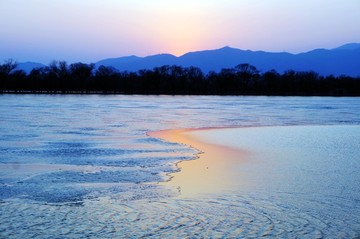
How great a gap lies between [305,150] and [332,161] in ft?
8.26

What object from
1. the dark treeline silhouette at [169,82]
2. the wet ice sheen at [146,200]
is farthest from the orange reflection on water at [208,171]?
the dark treeline silhouette at [169,82]

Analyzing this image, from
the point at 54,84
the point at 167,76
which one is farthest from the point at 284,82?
the point at 54,84

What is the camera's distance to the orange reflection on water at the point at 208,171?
1016 cm

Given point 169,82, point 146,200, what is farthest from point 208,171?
point 169,82

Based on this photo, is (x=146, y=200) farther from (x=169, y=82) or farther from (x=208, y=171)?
(x=169, y=82)

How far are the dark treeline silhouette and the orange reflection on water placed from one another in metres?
114

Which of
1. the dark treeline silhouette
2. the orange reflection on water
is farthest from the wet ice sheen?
the dark treeline silhouette

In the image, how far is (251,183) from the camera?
10.6 meters

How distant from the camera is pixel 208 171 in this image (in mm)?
12188

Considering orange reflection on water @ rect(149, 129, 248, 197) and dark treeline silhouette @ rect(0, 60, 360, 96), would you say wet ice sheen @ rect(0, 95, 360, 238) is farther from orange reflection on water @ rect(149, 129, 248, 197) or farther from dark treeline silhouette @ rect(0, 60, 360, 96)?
dark treeline silhouette @ rect(0, 60, 360, 96)

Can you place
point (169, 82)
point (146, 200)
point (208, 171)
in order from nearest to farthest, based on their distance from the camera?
1. point (146, 200)
2. point (208, 171)
3. point (169, 82)

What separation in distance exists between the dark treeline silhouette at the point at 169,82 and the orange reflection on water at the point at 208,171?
11433 cm

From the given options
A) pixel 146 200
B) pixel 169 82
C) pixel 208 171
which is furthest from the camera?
pixel 169 82

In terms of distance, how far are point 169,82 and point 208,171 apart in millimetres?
130964
